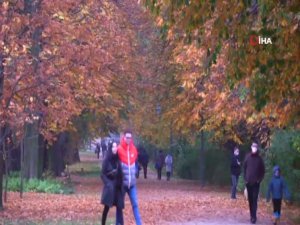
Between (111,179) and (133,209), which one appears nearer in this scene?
(111,179)

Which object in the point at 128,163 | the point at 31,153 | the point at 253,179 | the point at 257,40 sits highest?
the point at 257,40

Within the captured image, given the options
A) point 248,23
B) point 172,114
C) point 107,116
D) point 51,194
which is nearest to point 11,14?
point 248,23

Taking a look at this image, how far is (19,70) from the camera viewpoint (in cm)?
1842

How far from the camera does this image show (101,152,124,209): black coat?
15289mm

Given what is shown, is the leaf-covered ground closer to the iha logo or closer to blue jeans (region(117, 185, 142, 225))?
blue jeans (region(117, 185, 142, 225))

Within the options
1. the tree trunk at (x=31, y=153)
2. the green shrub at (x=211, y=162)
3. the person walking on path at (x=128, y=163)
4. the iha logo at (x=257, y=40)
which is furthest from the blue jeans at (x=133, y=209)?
the green shrub at (x=211, y=162)

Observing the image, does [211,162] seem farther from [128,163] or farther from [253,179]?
[128,163]

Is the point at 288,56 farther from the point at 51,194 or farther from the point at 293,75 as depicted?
the point at 51,194

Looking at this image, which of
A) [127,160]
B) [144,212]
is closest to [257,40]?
[127,160]

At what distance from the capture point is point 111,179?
1534 cm

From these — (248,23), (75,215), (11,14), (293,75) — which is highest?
(11,14)

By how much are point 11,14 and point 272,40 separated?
27.8 ft

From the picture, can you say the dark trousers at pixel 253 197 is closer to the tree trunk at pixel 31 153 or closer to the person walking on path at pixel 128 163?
the person walking on path at pixel 128 163

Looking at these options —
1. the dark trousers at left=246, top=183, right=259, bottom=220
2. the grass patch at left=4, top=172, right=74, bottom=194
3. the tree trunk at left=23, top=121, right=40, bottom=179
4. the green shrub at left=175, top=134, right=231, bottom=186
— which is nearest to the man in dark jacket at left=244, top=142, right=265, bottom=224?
the dark trousers at left=246, top=183, right=259, bottom=220
